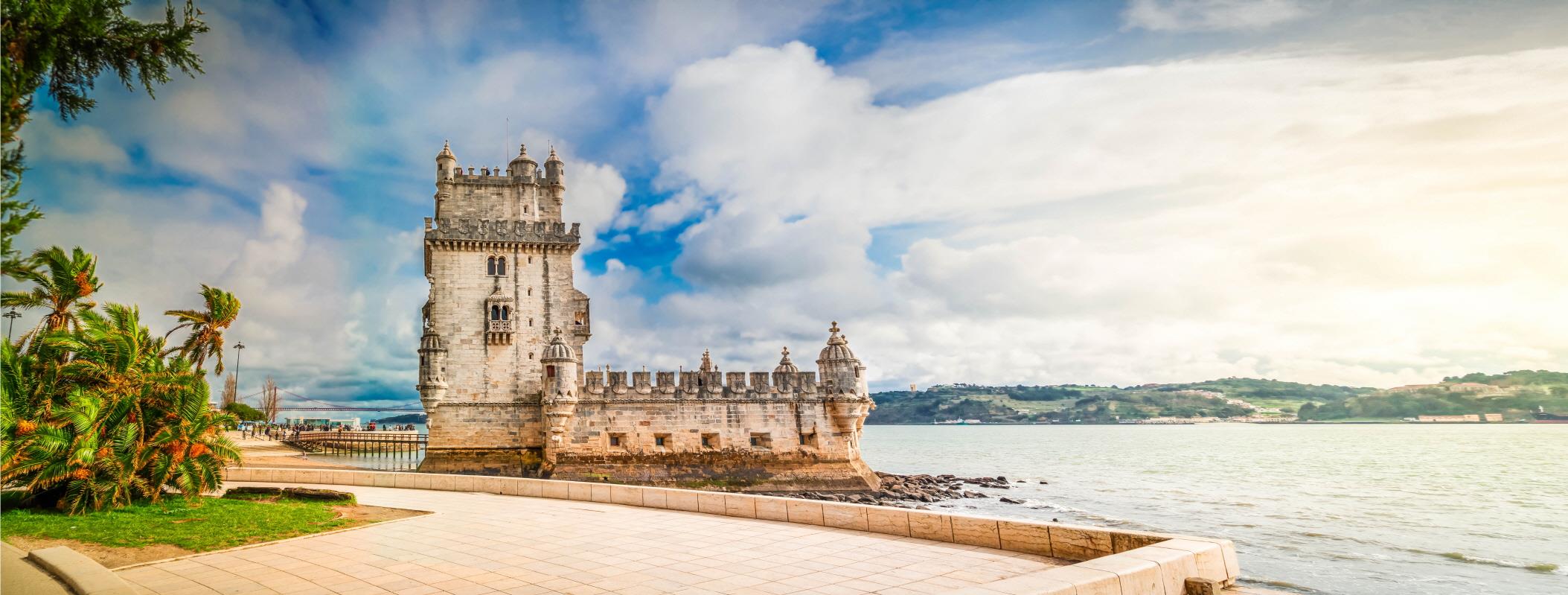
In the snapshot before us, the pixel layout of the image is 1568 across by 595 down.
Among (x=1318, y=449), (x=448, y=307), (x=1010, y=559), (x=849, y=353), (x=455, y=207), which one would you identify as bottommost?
(x=1318, y=449)

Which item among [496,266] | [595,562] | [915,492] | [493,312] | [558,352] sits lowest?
[915,492]

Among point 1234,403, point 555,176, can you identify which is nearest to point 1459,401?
point 1234,403

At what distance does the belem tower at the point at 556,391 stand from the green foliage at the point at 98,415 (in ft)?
43.0

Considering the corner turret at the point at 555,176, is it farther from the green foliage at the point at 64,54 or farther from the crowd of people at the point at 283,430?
the crowd of people at the point at 283,430

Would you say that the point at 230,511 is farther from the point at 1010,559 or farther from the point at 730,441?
the point at 730,441

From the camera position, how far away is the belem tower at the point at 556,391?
29828 mm

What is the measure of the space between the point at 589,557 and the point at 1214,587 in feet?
23.8

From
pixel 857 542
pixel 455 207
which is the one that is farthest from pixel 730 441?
pixel 857 542

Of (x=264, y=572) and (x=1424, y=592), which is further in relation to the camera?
(x=1424, y=592)

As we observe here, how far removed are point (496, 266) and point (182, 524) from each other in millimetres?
19572

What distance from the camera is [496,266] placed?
1233 inches

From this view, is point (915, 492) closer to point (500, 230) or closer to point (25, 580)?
point (500, 230)

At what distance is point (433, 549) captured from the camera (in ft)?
34.9

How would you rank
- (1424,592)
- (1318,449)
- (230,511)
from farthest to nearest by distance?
(1318,449)
(1424,592)
(230,511)
